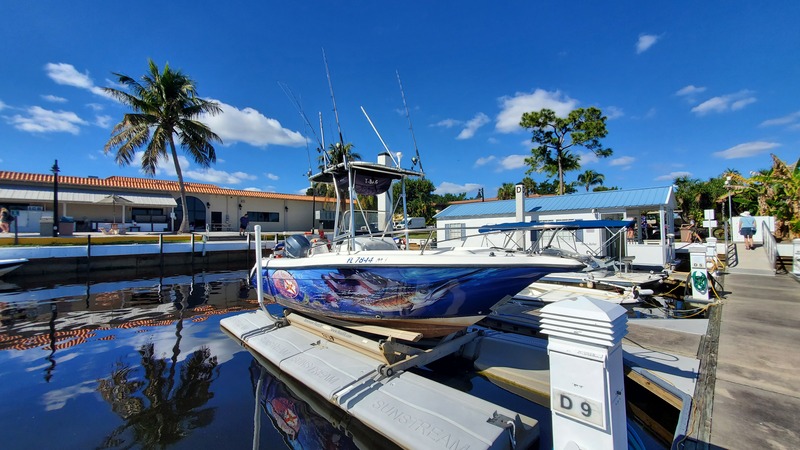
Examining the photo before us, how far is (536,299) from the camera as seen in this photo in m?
7.69

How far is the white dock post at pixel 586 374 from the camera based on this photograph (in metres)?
1.76

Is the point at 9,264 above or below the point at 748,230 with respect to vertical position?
below

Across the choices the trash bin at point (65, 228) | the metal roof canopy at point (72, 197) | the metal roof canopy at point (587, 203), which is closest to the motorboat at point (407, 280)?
the metal roof canopy at point (587, 203)

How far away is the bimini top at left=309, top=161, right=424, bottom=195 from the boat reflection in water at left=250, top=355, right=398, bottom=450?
10.4 ft

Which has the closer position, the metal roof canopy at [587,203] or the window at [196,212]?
the metal roof canopy at [587,203]

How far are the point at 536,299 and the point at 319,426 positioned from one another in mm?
5613

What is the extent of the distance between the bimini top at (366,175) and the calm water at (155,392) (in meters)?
3.15

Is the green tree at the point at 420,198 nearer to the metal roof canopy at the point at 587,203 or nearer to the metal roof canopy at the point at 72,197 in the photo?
the metal roof canopy at the point at 587,203

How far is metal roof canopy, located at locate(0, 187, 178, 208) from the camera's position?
19.5m

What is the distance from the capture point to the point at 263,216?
99.7ft

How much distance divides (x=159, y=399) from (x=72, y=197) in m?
24.1

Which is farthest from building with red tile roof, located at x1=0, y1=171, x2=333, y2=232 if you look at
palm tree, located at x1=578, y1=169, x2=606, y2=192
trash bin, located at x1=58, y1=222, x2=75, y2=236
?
palm tree, located at x1=578, y1=169, x2=606, y2=192

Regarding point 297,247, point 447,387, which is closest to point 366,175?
point 297,247

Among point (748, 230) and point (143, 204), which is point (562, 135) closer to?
point (748, 230)
